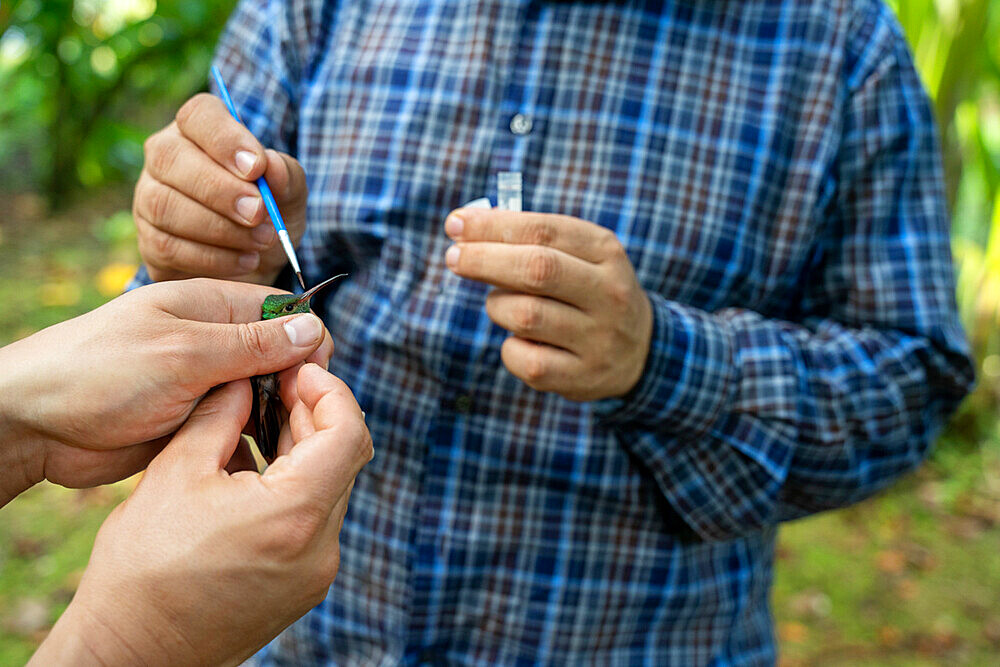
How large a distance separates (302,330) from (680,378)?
63 centimetres

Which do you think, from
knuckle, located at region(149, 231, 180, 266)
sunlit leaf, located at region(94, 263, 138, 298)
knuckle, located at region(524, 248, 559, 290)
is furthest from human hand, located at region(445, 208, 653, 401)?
sunlit leaf, located at region(94, 263, 138, 298)

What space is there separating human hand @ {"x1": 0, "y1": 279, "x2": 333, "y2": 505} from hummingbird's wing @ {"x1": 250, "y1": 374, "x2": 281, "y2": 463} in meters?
0.06

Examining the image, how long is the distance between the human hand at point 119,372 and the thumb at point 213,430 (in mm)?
27

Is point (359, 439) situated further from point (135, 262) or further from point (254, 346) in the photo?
point (135, 262)

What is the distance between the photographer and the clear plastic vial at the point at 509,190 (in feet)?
4.44

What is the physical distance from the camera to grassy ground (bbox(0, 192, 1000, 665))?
2.78 metres

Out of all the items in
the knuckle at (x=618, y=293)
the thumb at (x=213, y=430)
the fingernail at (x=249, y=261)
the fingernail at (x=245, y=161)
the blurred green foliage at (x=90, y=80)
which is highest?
the fingernail at (x=245, y=161)

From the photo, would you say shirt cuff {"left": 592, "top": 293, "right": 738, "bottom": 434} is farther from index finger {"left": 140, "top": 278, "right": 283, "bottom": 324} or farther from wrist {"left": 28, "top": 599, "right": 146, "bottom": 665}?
wrist {"left": 28, "top": 599, "right": 146, "bottom": 665}

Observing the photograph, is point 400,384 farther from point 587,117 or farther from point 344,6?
point 344,6

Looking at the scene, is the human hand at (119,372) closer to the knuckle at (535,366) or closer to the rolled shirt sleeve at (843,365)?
the knuckle at (535,366)

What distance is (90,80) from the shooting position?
4305mm

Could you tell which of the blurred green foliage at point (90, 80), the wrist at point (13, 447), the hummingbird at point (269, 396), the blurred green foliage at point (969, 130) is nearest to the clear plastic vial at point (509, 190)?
the hummingbird at point (269, 396)

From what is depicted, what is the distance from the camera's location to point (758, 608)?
1.61 m

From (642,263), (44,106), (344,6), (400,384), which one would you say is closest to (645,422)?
(642,263)
